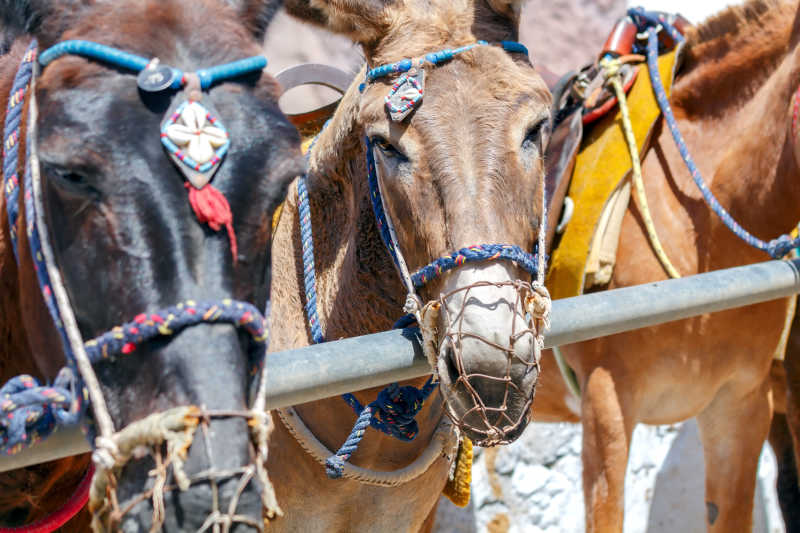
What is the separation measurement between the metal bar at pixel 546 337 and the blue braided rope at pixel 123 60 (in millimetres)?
530

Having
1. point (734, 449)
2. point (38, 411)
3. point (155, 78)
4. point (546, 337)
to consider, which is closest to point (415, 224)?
point (546, 337)

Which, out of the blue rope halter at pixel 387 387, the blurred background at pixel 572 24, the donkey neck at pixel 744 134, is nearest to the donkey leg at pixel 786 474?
the donkey neck at pixel 744 134

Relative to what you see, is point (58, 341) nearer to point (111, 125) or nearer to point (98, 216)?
point (98, 216)

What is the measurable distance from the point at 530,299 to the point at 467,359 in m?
0.20

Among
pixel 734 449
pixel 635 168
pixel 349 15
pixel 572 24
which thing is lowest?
pixel 734 449

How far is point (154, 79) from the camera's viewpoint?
4.55 feet

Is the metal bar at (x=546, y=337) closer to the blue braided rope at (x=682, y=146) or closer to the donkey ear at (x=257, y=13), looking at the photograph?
the blue braided rope at (x=682, y=146)

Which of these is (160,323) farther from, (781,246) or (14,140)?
(781,246)

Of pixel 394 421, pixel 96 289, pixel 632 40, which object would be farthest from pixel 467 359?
pixel 632 40

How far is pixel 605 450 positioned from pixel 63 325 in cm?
235

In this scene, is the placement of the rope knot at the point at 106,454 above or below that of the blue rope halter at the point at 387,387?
below

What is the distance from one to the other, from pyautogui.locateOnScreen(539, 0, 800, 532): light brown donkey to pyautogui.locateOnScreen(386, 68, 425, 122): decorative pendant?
1.56m

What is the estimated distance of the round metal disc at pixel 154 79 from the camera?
1384mm

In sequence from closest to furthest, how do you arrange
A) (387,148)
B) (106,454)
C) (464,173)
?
(106,454) < (464,173) < (387,148)
